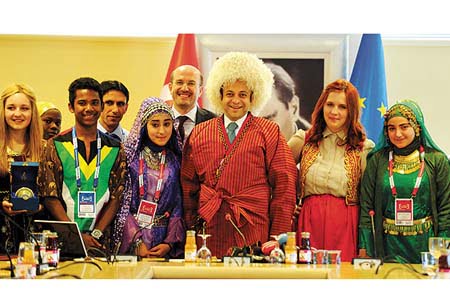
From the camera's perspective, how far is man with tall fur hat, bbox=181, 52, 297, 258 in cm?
618

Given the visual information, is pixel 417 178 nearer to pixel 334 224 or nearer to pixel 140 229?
pixel 334 224

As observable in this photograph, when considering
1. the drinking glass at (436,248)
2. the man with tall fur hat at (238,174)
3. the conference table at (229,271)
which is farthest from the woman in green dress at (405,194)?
the drinking glass at (436,248)

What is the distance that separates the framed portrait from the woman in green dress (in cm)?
128

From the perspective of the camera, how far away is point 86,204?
6.18m

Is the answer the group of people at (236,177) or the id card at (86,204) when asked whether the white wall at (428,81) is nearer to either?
the group of people at (236,177)

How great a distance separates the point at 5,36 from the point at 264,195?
8.55ft

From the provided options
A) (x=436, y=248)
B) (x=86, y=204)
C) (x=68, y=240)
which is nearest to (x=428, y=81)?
(x=436, y=248)

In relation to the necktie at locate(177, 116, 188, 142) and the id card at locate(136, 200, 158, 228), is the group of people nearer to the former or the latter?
the id card at locate(136, 200, 158, 228)

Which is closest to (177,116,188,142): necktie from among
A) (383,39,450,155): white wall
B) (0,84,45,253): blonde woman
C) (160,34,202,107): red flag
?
(160,34,202,107): red flag

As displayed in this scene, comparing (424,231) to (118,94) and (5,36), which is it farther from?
(5,36)

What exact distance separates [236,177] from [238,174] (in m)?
0.03

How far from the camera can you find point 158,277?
5.06 meters

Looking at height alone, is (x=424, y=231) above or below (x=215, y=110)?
below

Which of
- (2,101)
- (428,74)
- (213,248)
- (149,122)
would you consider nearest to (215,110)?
(149,122)
